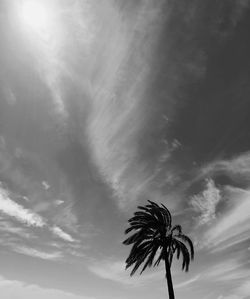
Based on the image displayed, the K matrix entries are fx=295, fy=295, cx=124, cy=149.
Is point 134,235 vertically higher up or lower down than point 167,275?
higher up

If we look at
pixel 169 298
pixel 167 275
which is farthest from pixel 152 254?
pixel 169 298

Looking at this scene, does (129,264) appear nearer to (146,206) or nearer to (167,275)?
(167,275)

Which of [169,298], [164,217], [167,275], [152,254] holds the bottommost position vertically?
[169,298]

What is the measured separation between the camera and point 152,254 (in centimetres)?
2830

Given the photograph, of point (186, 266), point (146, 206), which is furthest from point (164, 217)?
point (186, 266)

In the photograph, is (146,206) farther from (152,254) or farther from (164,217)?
(152,254)

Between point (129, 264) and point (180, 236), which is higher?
point (180, 236)

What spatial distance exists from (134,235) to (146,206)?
3.06 meters

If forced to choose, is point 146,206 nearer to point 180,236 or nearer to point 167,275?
point 180,236

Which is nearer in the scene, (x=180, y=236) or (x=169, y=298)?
(x=169, y=298)

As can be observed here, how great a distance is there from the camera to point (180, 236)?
2909 centimetres

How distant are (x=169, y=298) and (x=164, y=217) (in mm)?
7260

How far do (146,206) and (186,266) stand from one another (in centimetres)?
683

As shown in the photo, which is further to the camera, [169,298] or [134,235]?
[134,235]
